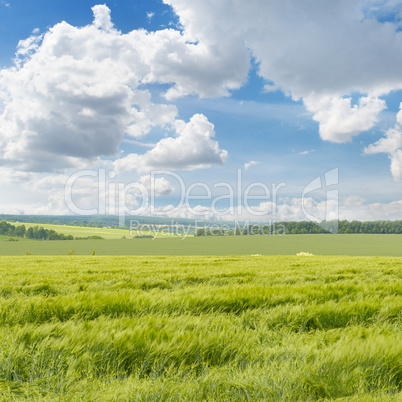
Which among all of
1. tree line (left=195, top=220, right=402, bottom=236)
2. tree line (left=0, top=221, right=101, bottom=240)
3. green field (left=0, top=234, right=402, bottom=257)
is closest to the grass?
green field (left=0, top=234, right=402, bottom=257)

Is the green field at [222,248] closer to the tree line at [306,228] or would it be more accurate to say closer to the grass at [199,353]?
the tree line at [306,228]

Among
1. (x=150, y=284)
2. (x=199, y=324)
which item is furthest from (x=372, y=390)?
(x=150, y=284)

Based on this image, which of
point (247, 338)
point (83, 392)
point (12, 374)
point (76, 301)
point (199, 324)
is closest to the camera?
point (83, 392)

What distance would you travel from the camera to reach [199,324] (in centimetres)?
318

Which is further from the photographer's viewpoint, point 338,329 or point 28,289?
point 28,289

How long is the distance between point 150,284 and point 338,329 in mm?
4011

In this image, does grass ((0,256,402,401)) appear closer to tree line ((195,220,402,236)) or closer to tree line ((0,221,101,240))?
tree line ((195,220,402,236))

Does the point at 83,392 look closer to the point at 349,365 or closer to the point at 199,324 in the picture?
the point at 199,324

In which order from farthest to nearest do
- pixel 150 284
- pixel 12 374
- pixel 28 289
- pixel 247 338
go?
pixel 150 284 < pixel 28 289 < pixel 247 338 < pixel 12 374

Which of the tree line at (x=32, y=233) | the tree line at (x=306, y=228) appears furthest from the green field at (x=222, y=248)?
the tree line at (x=32, y=233)

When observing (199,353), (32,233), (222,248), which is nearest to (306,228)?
(222,248)

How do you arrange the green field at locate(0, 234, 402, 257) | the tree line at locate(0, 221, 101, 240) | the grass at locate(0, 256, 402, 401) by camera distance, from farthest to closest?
the tree line at locate(0, 221, 101, 240)
the green field at locate(0, 234, 402, 257)
the grass at locate(0, 256, 402, 401)

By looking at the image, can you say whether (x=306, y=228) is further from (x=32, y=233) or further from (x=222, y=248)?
(x=32, y=233)

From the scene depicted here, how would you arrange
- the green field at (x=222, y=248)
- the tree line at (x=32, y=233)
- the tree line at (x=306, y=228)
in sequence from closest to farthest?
the green field at (x=222, y=248) → the tree line at (x=306, y=228) → the tree line at (x=32, y=233)
